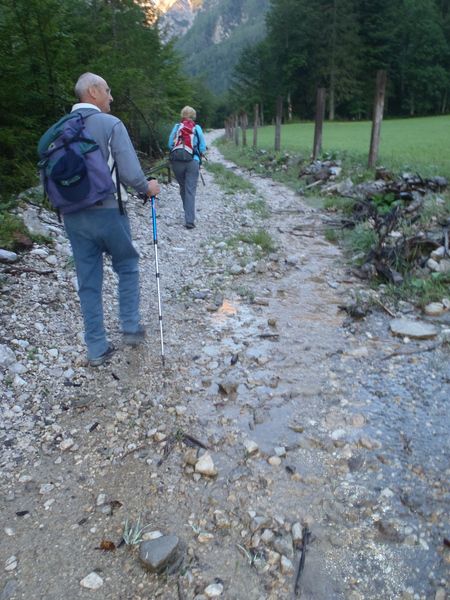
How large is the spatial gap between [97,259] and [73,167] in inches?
37.3

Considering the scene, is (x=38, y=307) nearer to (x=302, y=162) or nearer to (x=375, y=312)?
(x=375, y=312)

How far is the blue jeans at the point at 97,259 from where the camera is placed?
13.0ft

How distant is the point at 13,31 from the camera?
25.0 ft

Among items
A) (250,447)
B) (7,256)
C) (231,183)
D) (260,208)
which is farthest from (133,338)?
(231,183)

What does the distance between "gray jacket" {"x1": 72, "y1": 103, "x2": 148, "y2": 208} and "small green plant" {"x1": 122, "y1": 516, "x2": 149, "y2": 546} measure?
256cm

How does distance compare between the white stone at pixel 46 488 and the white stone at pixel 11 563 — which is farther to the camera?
the white stone at pixel 46 488

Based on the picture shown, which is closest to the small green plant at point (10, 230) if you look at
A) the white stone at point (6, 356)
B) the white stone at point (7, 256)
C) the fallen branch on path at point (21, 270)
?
the white stone at point (7, 256)

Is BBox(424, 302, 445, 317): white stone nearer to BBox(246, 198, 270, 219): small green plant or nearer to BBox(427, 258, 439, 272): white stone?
BBox(427, 258, 439, 272): white stone

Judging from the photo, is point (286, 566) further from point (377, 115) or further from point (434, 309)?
point (377, 115)

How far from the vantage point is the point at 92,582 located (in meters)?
2.28

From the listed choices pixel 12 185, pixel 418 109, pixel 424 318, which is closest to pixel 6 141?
pixel 12 185

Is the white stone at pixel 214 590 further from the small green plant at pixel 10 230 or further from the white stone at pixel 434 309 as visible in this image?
the small green plant at pixel 10 230

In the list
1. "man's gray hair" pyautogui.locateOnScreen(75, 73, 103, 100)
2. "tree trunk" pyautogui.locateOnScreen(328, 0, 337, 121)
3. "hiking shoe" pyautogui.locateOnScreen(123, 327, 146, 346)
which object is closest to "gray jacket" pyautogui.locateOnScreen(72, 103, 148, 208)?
"man's gray hair" pyautogui.locateOnScreen(75, 73, 103, 100)

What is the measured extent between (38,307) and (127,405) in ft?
6.58
